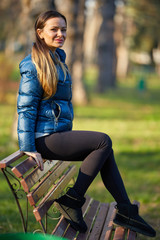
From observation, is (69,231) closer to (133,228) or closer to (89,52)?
(133,228)

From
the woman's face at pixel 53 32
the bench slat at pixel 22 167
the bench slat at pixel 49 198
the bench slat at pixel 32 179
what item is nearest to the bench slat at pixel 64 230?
the bench slat at pixel 49 198

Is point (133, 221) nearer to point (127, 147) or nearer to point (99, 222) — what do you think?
point (99, 222)

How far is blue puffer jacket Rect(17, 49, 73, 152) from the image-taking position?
10.1ft

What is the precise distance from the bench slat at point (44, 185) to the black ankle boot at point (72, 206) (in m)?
0.16

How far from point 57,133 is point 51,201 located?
529 mm

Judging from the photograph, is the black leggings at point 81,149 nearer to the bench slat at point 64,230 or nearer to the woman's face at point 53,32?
the bench slat at point 64,230

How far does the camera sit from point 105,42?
75.3 feet

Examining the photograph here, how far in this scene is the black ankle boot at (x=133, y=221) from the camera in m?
3.29

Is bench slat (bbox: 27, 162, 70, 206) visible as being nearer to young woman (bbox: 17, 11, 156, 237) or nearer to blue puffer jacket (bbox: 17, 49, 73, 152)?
young woman (bbox: 17, 11, 156, 237)

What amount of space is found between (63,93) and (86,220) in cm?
114

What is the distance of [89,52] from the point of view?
218 ft

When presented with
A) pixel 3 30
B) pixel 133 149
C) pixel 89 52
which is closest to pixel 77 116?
pixel 133 149

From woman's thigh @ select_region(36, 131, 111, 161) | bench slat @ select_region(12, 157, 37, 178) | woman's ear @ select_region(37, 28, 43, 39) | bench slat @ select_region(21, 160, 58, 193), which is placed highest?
woman's ear @ select_region(37, 28, 43, 39)

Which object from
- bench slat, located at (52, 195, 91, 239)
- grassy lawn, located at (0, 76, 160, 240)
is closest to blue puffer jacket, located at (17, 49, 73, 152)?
bench slat, located at (52, 195, 91, 239)
